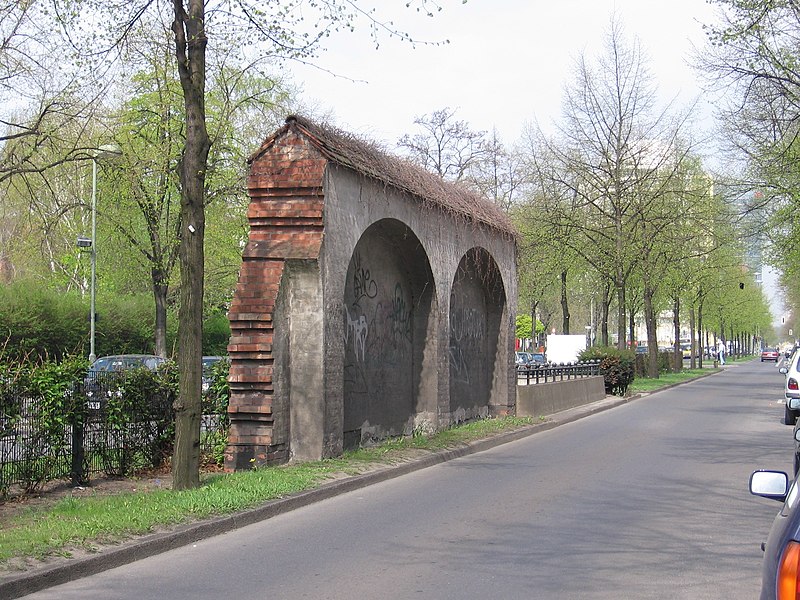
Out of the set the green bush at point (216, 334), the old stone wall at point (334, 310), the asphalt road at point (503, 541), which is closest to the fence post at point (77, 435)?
the old stone wall at point (334, 310)

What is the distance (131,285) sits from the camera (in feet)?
145

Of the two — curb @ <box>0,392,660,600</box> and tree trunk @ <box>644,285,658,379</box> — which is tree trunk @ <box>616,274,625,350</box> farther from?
curb @ <box>0,392,660,600</box>

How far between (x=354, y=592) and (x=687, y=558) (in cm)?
297

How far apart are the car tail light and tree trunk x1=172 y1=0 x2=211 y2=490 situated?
8.17 m

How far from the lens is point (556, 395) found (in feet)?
80.0

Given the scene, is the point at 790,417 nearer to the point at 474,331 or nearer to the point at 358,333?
the point at 474,331

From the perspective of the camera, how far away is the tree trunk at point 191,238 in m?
10.3

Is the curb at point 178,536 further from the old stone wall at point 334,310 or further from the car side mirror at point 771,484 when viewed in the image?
the car side mirror at point 771,484

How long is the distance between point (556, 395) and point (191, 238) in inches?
622

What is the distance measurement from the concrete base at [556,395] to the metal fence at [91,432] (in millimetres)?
10659

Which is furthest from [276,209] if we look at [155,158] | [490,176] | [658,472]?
[490,176]

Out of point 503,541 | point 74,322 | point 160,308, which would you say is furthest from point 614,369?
point 503,541

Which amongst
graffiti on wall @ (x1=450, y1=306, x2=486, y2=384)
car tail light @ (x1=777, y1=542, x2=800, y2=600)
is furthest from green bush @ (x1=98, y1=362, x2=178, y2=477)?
car tail light @ (x1=777, y1=542, x2=800, y2=600)

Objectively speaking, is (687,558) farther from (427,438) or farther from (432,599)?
(427,438)
